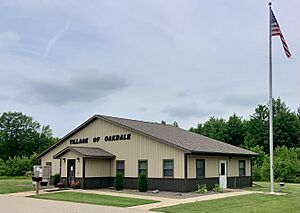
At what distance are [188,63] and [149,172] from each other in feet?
23.1

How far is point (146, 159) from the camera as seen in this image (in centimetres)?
2639

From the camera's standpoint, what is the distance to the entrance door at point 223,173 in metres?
27.1

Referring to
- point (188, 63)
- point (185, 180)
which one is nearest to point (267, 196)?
point (185, 180)

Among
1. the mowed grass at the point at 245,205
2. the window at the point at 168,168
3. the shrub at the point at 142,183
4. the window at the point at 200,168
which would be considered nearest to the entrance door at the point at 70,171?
the shrub at the point at 142,183

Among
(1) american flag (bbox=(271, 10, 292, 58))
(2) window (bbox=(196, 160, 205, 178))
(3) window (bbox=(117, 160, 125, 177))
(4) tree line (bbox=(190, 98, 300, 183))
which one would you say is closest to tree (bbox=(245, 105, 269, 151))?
(4) tree line (bbox=(190, 98, 300, 183))

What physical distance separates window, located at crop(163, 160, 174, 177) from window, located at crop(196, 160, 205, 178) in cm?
153

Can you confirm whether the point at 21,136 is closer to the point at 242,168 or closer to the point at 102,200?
the point at 242,168

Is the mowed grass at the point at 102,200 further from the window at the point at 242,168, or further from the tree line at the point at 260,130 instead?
the tree line at the point at 260,130

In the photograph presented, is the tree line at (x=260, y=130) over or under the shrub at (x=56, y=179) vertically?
over

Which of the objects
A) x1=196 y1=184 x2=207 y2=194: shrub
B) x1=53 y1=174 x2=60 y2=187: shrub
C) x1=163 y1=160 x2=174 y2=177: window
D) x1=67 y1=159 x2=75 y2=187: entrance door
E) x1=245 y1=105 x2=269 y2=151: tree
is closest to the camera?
x1=196 y1=184 x2=207 y2=194: shrub

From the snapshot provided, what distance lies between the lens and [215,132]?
6756cm

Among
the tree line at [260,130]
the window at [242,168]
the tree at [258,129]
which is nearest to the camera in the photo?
the window at [242,168]

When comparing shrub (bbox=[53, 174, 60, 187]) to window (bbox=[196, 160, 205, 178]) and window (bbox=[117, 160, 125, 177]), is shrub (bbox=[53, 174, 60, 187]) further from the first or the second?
window (bbox=[196, 160, 205, 178])

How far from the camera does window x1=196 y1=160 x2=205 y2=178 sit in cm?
2514
